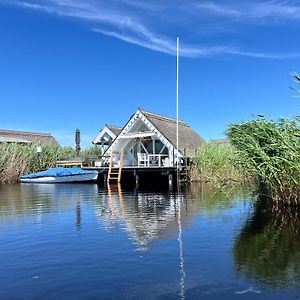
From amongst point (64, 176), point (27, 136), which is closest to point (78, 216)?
point (64, 176)

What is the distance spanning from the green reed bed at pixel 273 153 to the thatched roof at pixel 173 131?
17.7m

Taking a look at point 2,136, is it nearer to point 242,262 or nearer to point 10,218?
point 10,218

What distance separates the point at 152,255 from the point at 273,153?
6127 millimetres

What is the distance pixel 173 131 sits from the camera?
34.2 meters

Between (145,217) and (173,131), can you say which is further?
(173,131)

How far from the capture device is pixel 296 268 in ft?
21.3

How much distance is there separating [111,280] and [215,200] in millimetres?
11063

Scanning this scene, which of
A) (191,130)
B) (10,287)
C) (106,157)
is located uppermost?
(191,130)

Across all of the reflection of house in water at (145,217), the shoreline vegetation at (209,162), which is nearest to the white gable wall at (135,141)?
the shoreline vegetation at (209,162)

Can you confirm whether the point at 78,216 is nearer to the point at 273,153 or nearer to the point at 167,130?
the point at 273,153

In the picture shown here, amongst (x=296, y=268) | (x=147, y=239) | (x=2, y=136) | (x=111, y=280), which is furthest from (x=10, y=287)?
(x=2, y=136)

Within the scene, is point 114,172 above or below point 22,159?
below

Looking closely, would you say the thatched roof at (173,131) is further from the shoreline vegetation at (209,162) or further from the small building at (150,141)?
the shoreline vegetation at (209,162)

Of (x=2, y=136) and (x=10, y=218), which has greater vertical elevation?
(x=2, y=136)
